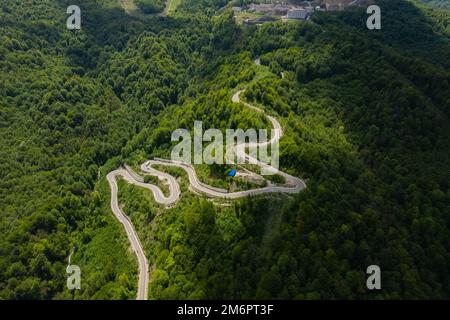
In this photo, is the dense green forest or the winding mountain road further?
the winding mountain road

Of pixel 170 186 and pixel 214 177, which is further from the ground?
pixel 214 177

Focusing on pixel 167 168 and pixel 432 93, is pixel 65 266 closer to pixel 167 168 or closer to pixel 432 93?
pixel 167 168

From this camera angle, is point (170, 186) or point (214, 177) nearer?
point (214, 177)

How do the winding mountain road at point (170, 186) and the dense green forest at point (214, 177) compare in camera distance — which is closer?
the dense green forest at point (214, 177)
